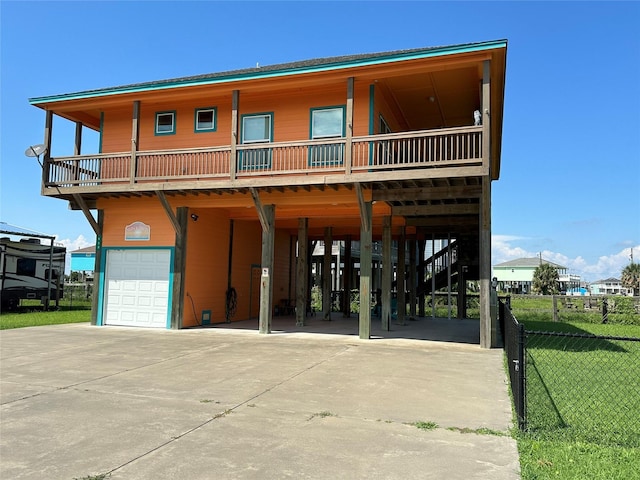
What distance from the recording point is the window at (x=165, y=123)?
47.6 feet

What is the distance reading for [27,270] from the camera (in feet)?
70.9

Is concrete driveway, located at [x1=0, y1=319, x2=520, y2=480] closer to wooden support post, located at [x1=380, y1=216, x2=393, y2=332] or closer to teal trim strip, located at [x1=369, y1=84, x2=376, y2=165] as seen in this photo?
wooden support post, located at [x1=380, y1=216, x2=393, y2=332]

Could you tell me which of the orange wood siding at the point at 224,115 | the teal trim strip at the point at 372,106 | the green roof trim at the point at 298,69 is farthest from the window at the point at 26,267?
the teal trim strip at the point at 372,106

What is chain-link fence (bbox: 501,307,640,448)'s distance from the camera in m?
4.98

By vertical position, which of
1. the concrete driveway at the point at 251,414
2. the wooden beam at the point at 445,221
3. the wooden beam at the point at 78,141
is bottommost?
the concrete driveway at the point at 251,414

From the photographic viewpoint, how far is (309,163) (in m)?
12.7

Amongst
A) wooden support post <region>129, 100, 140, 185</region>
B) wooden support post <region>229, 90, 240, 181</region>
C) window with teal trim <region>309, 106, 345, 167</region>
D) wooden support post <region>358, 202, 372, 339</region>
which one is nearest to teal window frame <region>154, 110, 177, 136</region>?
wooden support post <region>129, 100, 140, 185</region>

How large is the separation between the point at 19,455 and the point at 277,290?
1678cm

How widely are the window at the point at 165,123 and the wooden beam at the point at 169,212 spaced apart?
219cm

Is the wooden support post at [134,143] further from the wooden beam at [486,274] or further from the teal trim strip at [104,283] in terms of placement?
the wooden beam at [486,274]

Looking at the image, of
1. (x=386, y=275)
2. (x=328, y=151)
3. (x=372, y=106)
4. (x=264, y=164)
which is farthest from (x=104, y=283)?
(x=372, y=106)

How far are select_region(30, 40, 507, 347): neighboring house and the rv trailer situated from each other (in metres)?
8.22

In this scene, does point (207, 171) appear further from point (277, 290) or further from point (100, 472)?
point (100, 472)

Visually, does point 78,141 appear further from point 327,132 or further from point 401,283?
point 401,283
